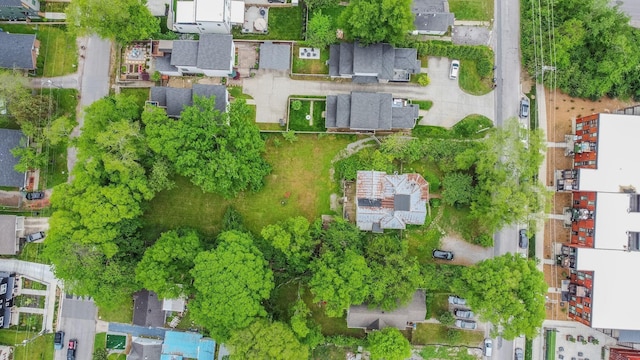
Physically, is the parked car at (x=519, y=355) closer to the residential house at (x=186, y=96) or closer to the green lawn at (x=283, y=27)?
the residential house at (x=186, y=96)

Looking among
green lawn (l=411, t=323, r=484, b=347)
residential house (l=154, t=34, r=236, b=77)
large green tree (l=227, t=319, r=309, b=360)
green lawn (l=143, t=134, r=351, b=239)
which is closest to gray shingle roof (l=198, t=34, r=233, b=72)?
residential house (l=154, t=34, r=236, b=77)

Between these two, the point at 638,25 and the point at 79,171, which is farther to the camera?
the point at 638,25

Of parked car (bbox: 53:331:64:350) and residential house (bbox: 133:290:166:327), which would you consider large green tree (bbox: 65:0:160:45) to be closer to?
residential house (bbox: 133:290:166:327)

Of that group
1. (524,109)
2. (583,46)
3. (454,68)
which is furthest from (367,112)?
(583,46)

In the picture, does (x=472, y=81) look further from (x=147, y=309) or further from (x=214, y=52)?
(x=147, y=309)

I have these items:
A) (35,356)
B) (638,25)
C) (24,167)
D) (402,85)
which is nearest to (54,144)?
(24,167)

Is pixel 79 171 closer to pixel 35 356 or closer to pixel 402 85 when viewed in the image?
pixel 35 356

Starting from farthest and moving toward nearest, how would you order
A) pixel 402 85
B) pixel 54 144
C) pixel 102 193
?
pixel 402 85 → pixel 54 144 → pixel 102 193
